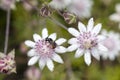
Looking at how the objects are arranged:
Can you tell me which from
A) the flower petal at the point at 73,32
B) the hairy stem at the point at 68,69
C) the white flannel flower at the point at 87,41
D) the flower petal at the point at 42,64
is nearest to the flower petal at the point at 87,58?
the white flannel flower at the point at 87,41

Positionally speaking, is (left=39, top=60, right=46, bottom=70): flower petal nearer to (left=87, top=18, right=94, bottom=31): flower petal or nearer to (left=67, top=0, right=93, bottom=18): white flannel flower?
(left=87, top=18, right=94, bottom=31): flower petal

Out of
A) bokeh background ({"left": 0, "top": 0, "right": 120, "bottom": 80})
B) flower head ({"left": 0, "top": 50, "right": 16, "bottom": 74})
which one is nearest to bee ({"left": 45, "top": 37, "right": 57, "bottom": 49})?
flower head ({"left": 0, "top": 50, "right": 16, "bottom": 74})

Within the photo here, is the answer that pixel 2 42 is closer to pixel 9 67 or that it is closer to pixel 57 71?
pixel 57 71

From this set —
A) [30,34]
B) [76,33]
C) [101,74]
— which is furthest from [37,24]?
[76,33]

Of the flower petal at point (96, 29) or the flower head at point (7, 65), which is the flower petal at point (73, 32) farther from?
the flower head at point (7, 65)

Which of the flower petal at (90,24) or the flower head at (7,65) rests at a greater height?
the flower petal at (90,24)

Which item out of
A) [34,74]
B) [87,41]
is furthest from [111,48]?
[87,41]
